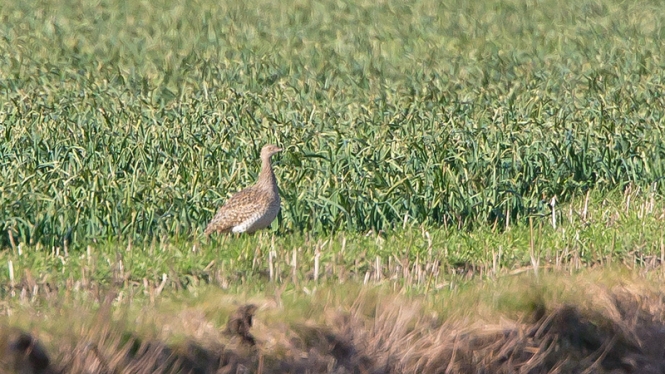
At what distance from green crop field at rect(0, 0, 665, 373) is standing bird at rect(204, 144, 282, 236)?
217 mm

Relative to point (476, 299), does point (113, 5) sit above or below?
above

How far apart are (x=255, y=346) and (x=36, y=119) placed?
6556 millimetres

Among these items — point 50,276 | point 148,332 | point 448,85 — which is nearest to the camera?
point 148,332

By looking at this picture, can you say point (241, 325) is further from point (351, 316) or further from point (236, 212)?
point (236, 212)

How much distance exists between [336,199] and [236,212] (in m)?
0.86

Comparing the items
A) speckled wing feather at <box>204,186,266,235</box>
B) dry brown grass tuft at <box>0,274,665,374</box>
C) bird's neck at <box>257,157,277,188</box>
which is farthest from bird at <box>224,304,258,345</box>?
bird's neck at <box>257,157,277,188</box>

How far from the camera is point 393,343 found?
5824mm

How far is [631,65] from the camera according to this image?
16.8 metres

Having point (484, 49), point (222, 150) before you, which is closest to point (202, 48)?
point (484, 49)


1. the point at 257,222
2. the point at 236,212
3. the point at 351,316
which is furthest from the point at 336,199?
the point at 351,316

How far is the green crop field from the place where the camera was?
588 cm

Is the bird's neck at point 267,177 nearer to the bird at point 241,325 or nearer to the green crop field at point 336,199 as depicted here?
the green crop field at point 336,199

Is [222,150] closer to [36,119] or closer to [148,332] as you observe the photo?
[36,119]

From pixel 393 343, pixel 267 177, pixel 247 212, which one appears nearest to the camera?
pixel 393 343
